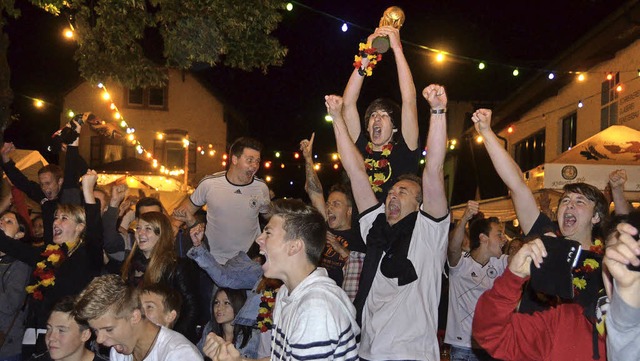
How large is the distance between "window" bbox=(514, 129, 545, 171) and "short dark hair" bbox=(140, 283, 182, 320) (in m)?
18.7

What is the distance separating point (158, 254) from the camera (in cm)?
650

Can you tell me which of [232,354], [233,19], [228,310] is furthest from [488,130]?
[233,19]

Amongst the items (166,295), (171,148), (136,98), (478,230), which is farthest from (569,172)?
(136,98)

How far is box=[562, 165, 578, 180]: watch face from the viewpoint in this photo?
472 inches

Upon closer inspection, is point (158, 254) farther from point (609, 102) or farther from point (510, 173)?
point (609, 102)

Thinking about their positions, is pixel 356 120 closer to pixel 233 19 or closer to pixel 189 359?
pixel 189 359

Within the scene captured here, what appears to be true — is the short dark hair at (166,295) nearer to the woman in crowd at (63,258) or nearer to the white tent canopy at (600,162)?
the woman in crowd at (63,258)

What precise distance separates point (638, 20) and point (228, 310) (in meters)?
10.8

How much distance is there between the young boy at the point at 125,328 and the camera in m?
4.66

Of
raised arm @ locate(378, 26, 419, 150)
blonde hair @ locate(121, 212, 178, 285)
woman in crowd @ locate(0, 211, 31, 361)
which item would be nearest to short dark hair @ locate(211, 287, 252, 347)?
blonde hair @ locate(121, 212, 178, 285)

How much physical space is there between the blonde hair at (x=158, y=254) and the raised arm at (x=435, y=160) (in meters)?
2.68

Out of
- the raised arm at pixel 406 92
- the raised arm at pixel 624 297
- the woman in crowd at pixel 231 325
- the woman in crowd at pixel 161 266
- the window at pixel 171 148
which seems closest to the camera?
the raised arm at pixel 624 297

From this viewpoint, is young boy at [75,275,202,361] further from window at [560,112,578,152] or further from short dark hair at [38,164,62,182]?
window at [560,112,578,152]

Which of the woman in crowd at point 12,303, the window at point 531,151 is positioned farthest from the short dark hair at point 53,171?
the window at point 531,151
